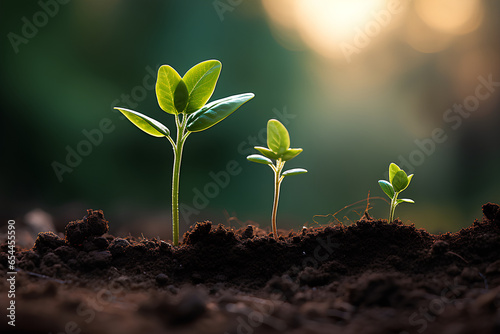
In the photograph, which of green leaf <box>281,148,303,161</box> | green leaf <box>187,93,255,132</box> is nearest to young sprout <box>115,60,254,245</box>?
green leaf <box>187,93,255,132</box>

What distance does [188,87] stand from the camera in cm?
115

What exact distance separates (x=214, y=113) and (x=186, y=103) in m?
0.13

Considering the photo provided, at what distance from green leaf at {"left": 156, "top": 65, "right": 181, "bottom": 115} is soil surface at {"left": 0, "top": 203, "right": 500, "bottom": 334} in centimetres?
50

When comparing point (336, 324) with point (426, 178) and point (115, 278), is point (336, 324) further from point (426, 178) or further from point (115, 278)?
point (426, 178)

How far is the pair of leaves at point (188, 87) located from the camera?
1.11 m

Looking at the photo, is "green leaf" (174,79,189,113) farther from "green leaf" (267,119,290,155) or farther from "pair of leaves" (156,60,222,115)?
"green leaf" (267,119,290,155)

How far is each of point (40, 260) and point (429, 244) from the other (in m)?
1.32

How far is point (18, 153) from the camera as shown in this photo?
5.84 ft

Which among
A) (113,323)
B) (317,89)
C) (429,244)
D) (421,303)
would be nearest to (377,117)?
(317,89)

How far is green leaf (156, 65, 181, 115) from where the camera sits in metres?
1.09

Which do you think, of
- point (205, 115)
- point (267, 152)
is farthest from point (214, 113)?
point (267, 152)

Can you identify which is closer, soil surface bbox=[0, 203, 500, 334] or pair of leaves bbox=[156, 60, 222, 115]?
soil surface bbox=[0, 203, 500, 334]

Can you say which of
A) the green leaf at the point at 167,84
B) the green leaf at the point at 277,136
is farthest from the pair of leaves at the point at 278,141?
the green leaf at the point at 167,84

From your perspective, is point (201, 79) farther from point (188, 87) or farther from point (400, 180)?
point (400, 180)
